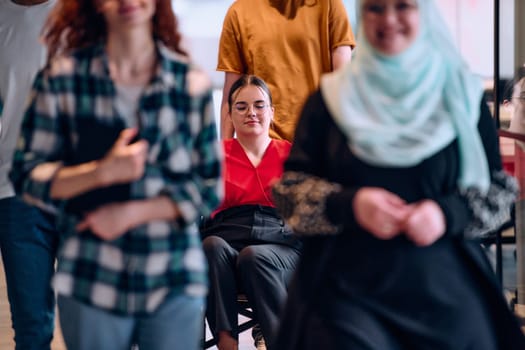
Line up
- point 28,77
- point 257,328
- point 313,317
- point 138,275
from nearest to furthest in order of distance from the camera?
point 138,275 → point 313,317 → point 28,77 → point 257,328

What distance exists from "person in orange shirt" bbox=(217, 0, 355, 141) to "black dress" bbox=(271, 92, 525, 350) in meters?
1.76

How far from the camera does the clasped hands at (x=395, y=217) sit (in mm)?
1836

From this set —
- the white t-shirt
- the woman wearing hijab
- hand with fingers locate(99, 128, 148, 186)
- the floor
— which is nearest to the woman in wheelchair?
the floor

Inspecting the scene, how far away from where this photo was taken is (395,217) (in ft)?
6.03

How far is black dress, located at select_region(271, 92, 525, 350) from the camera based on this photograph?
1886 millimetres

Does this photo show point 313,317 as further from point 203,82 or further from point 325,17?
point 325,17

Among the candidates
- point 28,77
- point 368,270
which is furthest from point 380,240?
point 28,77

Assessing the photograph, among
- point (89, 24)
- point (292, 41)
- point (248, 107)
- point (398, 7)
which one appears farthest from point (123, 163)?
point (248, 107)

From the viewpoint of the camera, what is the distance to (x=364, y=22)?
6.41 ft

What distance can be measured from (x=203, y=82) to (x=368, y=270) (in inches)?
19.1

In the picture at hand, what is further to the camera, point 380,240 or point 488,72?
point 488,72

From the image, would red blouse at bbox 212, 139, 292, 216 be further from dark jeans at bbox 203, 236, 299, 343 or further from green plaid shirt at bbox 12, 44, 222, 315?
green plaid shirt at bbox 12, 44, 222, 315

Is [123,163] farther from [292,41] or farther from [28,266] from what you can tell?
[292,41]

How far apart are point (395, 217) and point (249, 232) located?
197cm
